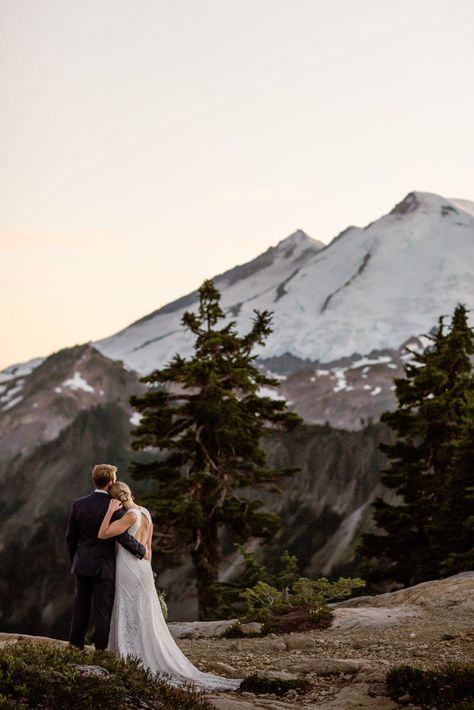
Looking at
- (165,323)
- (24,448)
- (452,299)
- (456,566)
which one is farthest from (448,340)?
(165,323)

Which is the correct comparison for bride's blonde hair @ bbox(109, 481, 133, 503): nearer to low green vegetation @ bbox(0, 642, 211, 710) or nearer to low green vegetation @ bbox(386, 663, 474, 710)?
low green vegetation @ bbox(0, 642, 211, 710)

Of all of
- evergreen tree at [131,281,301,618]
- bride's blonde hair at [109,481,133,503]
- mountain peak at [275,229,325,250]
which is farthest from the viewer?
mountain peak at [275,229,325,250]

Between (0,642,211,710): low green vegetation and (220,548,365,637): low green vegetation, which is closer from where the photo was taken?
(0,642,211,710): low green vegetation

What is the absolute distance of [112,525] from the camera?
10.5 m

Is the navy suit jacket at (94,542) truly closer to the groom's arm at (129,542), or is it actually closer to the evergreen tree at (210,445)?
the groom's arm at (129,542)

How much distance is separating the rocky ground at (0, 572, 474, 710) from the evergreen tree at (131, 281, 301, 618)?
31.1ft

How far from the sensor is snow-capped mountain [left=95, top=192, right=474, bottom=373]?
118 m

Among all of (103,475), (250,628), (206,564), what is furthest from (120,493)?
(206,564)

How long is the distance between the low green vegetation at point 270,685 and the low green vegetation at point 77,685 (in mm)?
1756

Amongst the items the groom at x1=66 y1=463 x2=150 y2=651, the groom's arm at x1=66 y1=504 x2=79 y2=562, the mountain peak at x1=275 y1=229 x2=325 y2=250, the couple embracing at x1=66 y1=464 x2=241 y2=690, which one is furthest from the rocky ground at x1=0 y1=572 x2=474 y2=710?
the mountain peak at x1=275 y1=229 x2=325 y2=250

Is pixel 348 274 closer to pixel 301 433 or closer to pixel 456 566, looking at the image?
pixel 301 433

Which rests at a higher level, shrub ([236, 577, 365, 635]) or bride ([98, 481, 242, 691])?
bride ([98, 481, 242, 691])

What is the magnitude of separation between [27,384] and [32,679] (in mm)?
98858

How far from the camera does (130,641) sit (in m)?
10.6
